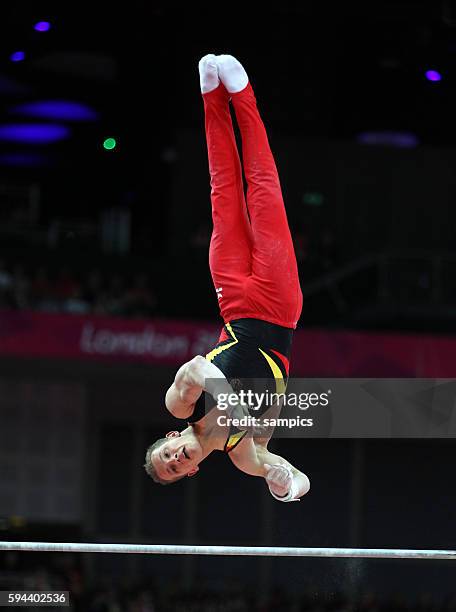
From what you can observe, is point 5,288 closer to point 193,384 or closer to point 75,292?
point 75,292

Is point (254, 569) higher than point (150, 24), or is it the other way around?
point (150, 24)

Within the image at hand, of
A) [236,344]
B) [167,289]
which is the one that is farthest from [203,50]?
[236,344]

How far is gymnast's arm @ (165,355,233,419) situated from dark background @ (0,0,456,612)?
13.0 feet

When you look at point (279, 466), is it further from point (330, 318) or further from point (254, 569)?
point (254, 569)

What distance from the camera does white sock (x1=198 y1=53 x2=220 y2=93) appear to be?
5.92m

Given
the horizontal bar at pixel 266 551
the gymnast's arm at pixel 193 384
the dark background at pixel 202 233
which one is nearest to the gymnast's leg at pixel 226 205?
the gymnast's arm at pixel 193 384

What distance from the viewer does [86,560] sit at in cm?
1319

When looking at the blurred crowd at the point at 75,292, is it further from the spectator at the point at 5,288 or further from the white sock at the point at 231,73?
the white sock at the point at 231,73

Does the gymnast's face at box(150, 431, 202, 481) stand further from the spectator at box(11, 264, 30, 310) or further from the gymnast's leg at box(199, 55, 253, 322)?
the spectator at box(11, 264, 30, 310)

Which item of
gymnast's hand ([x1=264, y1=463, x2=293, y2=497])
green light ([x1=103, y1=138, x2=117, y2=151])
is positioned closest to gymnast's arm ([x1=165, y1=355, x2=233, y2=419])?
gymnast's hand ([x1=264, y1=463, x2=293, y2=497])

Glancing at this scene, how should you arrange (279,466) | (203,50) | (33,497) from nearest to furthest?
1. (279,466)
2. (33,497)
3. (203,50)

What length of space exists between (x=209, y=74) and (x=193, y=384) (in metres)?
1.56

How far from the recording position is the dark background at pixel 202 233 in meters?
12.2

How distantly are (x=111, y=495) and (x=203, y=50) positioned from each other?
5.92 m
